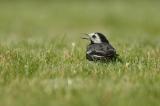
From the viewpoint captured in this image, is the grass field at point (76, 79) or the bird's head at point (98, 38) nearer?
the grass field at point (76, 79)

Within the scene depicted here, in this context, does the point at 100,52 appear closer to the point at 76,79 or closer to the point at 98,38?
the point at 98,38

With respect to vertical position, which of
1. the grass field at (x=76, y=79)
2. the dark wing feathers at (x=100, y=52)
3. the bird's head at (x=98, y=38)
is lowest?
the grass field at (x=76, y=79)

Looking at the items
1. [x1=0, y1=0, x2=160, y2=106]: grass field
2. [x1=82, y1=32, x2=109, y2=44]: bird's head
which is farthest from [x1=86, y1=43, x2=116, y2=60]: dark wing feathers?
[x1=82, y1=32, x2=109, y2=44]: bird's head

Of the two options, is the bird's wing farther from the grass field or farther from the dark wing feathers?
the grass field

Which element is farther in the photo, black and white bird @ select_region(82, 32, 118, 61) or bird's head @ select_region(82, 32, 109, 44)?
bird's head @ select_region(82, 32, 109, 44)

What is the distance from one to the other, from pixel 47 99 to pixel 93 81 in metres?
1.11

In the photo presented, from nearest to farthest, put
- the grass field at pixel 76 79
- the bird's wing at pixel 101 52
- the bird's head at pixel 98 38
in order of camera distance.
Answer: the grass field at pixel 76 79, the bird's wing at pixel 101 52, the bird's head at pixel 98 38

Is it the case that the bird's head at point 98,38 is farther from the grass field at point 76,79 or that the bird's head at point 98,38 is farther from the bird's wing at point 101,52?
the bird's wing at point 101,52

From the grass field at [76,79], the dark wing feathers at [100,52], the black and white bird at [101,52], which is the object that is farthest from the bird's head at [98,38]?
the dark wing feathers at [100,52]

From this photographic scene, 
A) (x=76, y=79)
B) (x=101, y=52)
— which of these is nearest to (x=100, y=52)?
(x=101, y=52)

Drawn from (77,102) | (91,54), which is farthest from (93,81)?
(91,54)

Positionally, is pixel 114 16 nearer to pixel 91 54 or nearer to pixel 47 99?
pixel 91 54

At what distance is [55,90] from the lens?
7922 millimetres

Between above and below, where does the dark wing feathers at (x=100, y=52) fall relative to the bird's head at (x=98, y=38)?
below
